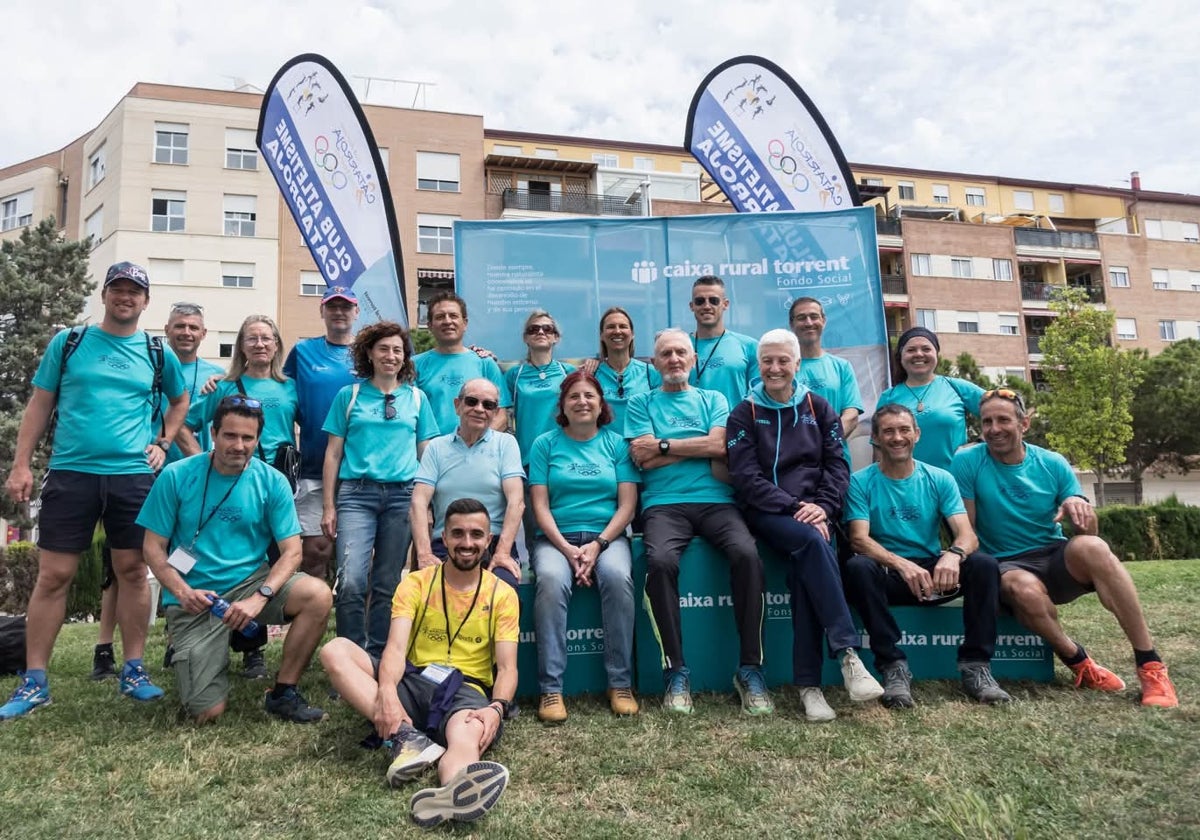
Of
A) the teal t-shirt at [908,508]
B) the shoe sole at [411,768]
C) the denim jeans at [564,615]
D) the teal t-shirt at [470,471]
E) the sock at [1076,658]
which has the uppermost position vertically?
the teal t-shirt at [470,471]

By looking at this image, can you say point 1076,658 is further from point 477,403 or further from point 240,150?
point 240,150

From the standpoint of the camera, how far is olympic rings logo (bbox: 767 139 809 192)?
809 centimetres

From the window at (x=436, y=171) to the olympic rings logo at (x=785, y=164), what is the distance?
2493 centimetres

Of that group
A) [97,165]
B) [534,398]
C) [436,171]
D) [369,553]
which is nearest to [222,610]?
[369,553]

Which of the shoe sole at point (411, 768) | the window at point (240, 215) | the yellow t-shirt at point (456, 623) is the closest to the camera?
the shoe sole at point (411, 768)

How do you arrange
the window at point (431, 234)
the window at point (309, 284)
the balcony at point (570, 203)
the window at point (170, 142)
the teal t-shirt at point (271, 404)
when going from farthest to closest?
the balcony at point (570, 203) → the window at point (431, 234) → the window at point (309, 284) → the window at point (170, 142) → the teal t-shirt at point (271, 404)

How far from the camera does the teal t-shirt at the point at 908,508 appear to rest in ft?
14.2

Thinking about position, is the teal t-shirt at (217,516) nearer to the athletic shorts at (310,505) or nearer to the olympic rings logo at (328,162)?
the athletic shorts at (310,505)

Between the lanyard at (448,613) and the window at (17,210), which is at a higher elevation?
the window at (17,210)

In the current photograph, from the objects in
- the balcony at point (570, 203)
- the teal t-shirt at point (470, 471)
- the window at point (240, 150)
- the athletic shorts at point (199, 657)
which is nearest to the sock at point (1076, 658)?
the teal t-shirt at point (470, 471)

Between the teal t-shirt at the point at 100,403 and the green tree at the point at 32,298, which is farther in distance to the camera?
the green tree at the point at 32,298

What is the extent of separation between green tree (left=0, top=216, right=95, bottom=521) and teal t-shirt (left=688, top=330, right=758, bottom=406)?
22782mm

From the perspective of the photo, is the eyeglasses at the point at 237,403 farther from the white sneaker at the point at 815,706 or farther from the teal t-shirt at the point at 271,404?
the white sneaker at the point at 815,706

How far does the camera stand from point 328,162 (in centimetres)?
721
